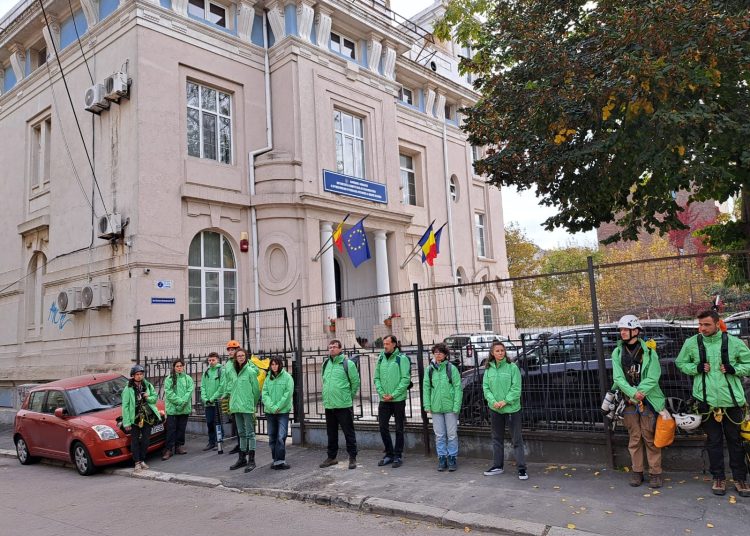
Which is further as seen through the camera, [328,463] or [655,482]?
[328,463]

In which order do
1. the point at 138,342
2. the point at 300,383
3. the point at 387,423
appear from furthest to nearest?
the point at 138,342 < the point at 300,383 < the point at 387,423

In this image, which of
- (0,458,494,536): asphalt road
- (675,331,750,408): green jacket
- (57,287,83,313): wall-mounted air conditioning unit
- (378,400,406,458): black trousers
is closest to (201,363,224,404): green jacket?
(0,458,494,536): asphalt road

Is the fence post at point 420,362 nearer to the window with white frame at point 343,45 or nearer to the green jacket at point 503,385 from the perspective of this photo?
the green jacket at point 503,385

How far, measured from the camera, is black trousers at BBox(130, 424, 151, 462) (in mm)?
10078

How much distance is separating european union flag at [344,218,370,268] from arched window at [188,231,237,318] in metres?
3.76

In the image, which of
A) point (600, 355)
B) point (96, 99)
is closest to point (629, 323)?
point (600, 355)

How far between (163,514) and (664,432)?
19.7 feet

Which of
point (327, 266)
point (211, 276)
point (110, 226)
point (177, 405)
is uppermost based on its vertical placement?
point (110, 226)

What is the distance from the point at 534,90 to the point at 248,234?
1098cm

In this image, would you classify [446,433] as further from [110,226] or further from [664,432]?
[110,226]

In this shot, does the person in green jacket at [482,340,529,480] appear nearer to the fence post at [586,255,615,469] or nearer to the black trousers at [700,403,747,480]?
the fence post at [586,255,615,469]

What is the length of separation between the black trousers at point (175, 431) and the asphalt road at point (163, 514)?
4.60ft

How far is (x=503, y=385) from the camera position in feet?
25.2

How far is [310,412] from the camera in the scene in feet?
35.7
